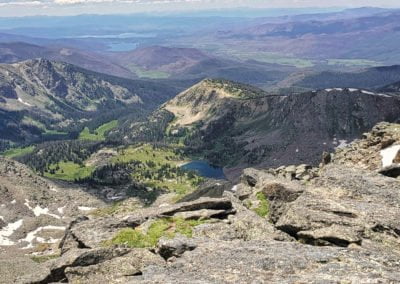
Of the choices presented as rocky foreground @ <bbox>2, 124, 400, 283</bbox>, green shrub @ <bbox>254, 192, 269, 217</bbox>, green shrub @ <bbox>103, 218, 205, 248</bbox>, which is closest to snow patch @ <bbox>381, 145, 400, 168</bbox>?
rocky foreground @ <bbox>2, 124, 400, 283</bbox>

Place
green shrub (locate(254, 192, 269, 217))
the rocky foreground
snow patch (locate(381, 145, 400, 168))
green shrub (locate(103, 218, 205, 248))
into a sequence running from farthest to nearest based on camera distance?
snow patch (locate(381, 145, 400, 168)) < green shrub (locate(254, 192, 269, 217)) < green shrub (locate(103, 218, 205, 248)) < the rocky foreground

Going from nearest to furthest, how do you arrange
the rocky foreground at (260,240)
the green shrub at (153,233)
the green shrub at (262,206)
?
the rocky foreground at (260,240)
the green shrub at (153,233)
the green shrub at (262,206)

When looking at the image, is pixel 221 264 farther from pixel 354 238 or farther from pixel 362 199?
pixel 362 199

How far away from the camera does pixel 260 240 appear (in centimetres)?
4206

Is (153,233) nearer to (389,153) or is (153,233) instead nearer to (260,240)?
(260,240)

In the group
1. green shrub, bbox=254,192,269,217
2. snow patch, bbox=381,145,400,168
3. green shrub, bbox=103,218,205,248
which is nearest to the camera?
green shrub, bbox=103,218,205,248

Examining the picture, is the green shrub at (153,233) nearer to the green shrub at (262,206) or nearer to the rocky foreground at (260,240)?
the rocky foreground at (260,240)

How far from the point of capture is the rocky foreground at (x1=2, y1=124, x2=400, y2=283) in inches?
1368

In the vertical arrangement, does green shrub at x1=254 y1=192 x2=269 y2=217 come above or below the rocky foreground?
below

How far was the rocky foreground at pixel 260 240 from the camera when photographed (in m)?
34.8

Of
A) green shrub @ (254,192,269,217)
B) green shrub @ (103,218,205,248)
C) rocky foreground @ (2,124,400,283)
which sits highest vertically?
rocky foreground @ (2,124,400,283)

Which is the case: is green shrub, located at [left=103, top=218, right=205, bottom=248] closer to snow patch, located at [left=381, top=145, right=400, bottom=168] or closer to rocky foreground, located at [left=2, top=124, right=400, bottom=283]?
rocky foreground, located at [left=2, top=124, right=400, bottom=283]

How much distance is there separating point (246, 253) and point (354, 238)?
977cm

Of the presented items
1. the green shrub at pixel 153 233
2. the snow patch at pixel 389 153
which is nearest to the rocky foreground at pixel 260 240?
the green shrub at pixel 153 233
